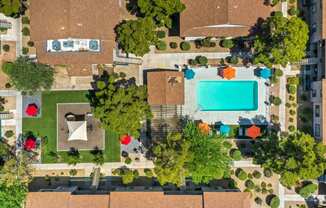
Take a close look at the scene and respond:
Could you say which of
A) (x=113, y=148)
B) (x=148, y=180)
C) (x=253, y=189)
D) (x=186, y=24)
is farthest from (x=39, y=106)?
(x=253, y=189)

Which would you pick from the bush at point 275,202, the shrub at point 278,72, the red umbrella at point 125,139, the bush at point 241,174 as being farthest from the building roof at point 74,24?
the bush at point 275,202

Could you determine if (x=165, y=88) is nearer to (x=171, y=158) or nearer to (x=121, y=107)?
(x=121, y=107)

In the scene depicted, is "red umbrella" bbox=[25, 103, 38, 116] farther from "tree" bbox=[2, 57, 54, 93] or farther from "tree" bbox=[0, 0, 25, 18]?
"tree" bbox=[0, 0, 25, 18]

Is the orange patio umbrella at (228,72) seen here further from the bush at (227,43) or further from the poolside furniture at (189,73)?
the poolside furniture at (189,73)

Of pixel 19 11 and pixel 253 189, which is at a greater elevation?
pixel 19 11

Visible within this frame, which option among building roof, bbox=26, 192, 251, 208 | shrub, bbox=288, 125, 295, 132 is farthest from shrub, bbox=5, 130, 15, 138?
shrub, bbox=288, 125, 295, 132

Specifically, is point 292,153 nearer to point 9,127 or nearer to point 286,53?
point 286,53
